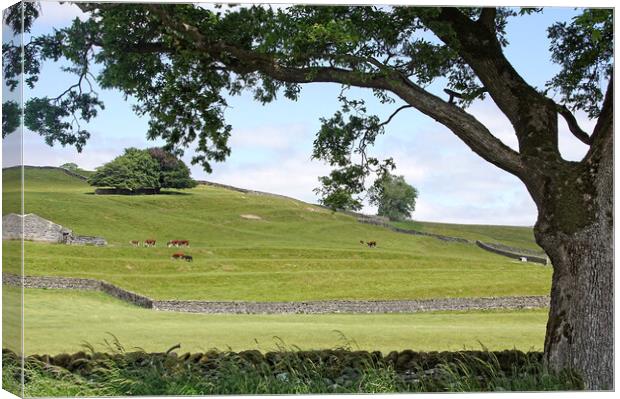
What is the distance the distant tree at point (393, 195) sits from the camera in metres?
10.9

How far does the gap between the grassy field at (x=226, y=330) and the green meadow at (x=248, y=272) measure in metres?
0.04

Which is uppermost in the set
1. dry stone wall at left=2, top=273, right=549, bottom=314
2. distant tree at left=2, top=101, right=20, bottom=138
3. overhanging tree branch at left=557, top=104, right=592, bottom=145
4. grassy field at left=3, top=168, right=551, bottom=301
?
overhanging tree branch at left=557, top=104, right=592, bottom=145

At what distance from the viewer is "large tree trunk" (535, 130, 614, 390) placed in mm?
8844

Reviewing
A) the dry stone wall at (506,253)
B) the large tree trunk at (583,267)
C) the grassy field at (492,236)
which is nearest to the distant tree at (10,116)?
the large tree trunk at (583,267)

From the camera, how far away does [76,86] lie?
9.78 meters

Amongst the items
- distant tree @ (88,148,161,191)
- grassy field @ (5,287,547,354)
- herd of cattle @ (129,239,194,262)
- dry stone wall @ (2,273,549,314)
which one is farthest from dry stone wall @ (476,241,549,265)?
distant tree @ (88,148,161,191)

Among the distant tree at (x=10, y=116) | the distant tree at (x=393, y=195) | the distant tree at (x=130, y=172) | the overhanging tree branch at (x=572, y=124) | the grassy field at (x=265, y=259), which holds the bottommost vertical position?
the grassy field at (x=265, y=259)

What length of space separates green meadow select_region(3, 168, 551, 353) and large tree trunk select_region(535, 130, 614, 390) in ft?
9.64

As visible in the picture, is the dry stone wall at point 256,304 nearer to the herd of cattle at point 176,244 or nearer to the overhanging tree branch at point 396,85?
the herd of cattle at point 176,244

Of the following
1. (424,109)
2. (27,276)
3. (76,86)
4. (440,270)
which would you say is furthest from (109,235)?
(424,109)

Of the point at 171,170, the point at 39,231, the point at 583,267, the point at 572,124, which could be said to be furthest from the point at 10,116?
the point at 39,231

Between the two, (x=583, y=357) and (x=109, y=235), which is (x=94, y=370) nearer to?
(x=583, y=357)

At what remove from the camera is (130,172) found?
39.4 ft

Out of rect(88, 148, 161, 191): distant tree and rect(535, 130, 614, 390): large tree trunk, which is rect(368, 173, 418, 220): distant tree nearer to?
rect(535, 130, 614, 390): large tree trunk
